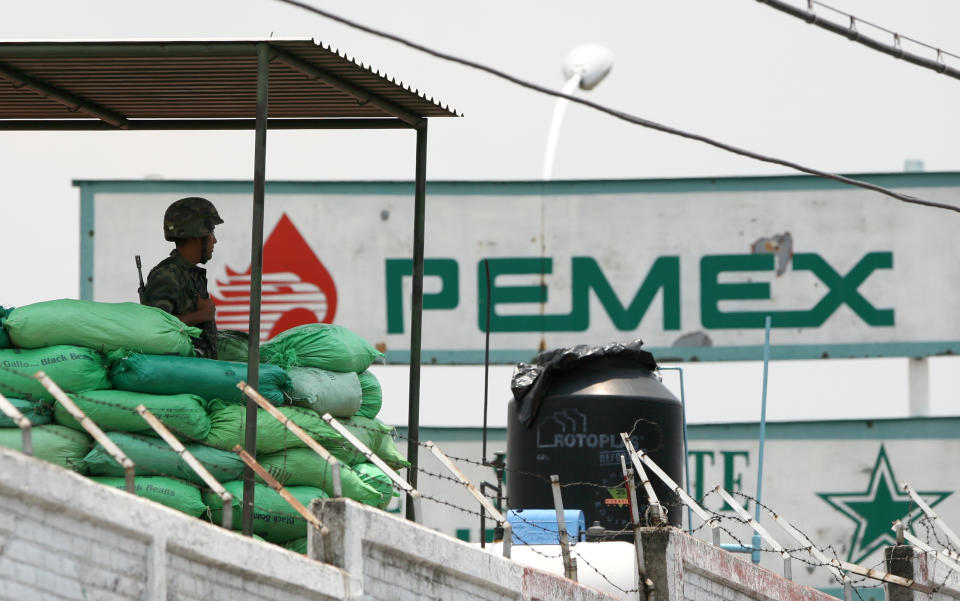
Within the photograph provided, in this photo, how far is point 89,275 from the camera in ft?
70.1

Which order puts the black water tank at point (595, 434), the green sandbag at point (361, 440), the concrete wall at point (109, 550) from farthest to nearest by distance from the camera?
the black water tank at point (595, 434)
the green sandbag at point (361, 440)
the concrete wall at point (109, 550)

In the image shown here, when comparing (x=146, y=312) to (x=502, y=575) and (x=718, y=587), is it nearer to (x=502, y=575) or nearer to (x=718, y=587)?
(x=502, y=575)

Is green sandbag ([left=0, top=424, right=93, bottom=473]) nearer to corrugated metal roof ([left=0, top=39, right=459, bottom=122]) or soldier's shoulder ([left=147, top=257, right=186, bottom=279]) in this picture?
soldier's shoulder ([left=147, top=257, right=186, bottom=279])

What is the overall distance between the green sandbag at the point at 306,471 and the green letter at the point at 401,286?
12.8m

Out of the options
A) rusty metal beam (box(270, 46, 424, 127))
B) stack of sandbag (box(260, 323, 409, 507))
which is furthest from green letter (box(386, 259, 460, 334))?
stack of sandbag (box(260, 323, 409, 507))

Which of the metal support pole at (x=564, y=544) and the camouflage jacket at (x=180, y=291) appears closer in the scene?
the camouflage jacket at (x=180, y=291)

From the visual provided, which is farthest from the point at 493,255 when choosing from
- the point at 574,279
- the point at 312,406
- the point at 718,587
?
the point at 312,406

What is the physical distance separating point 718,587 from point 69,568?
5662 millimetres

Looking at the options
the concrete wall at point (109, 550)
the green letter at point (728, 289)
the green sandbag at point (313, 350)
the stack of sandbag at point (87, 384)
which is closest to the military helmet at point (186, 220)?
the green sandbag at point (313, 350)

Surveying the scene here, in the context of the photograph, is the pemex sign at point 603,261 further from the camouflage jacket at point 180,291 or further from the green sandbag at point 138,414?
the green sandbag at point 138,414

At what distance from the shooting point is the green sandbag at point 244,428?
8188mm

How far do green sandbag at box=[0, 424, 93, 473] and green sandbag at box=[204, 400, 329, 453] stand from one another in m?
0.67

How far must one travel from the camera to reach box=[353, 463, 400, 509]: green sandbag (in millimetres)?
9217

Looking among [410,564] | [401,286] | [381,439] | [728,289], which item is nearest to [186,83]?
[381,439]
